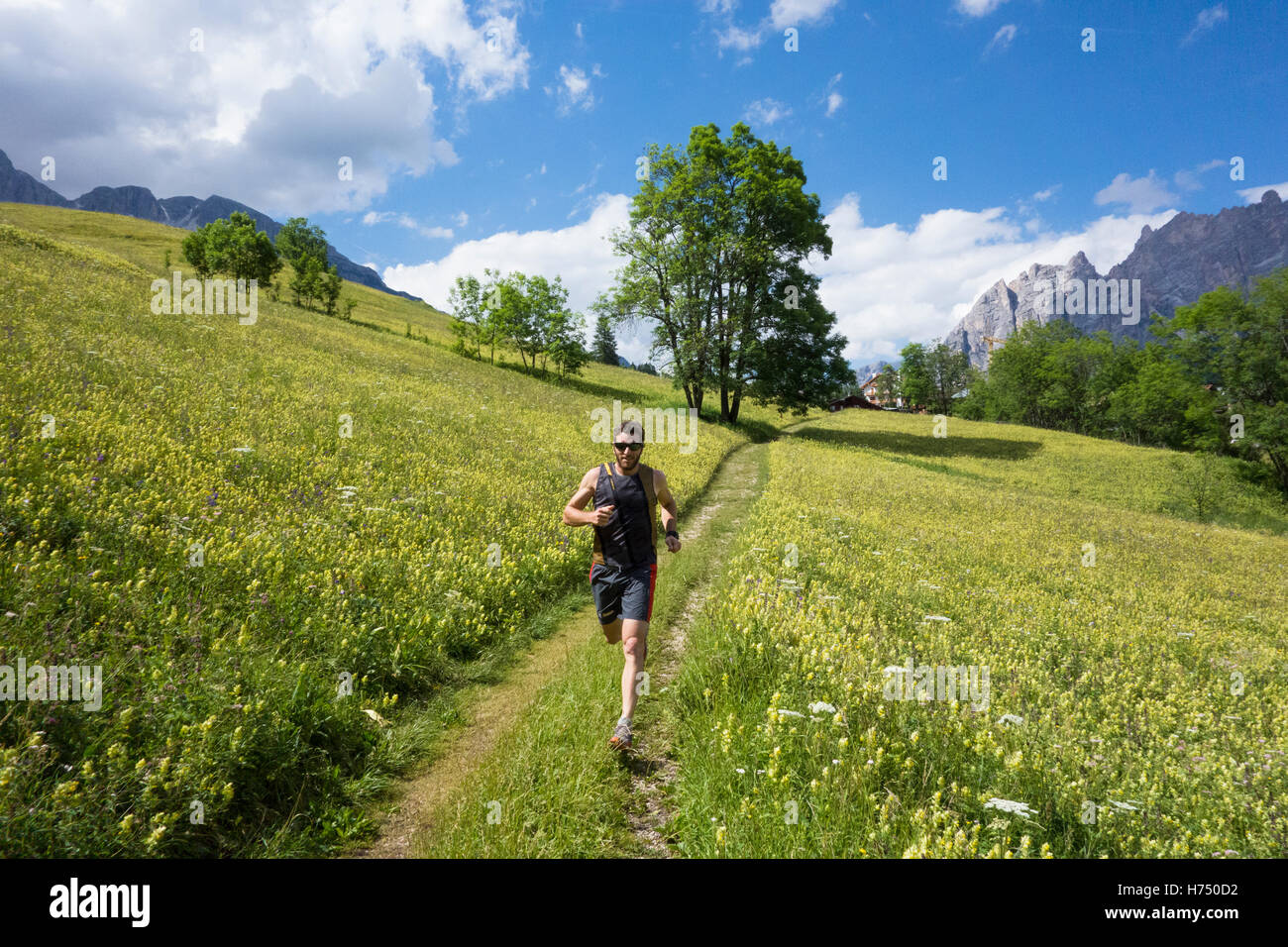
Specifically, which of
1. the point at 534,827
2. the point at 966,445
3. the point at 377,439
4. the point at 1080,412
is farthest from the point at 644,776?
the point at 1080,412

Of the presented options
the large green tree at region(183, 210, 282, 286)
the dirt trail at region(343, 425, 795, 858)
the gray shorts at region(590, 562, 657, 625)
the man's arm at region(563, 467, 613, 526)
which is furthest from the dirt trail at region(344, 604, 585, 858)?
the large green tree at region(183, 210, 282, 286)

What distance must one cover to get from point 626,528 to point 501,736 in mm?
2466

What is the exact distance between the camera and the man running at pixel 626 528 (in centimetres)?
546

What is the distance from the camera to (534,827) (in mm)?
4102

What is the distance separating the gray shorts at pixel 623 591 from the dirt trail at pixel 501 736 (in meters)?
1.32

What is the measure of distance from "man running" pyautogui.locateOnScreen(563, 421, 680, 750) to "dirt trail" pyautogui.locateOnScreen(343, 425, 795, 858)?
29.9 inches

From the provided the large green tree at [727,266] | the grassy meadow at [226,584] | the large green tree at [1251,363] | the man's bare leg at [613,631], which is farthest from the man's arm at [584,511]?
the large green tree at [1251,363]

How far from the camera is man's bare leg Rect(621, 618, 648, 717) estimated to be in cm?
511

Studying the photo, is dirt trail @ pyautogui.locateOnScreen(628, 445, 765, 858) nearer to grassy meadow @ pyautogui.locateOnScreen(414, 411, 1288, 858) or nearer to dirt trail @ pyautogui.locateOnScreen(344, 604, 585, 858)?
grassy meadow @ pyautogui.locateOnScreen(414, 411, 1288, 858)

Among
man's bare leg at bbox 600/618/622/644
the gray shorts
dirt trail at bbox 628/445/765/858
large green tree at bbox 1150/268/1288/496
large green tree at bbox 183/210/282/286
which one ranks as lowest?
dirt trail at bbox 628/445/765/858

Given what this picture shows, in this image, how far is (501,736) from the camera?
523cm

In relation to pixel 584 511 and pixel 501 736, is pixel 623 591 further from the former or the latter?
pixel 501 736

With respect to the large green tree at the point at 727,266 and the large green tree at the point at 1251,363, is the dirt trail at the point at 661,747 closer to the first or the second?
the large green tree at the point at 727,266
